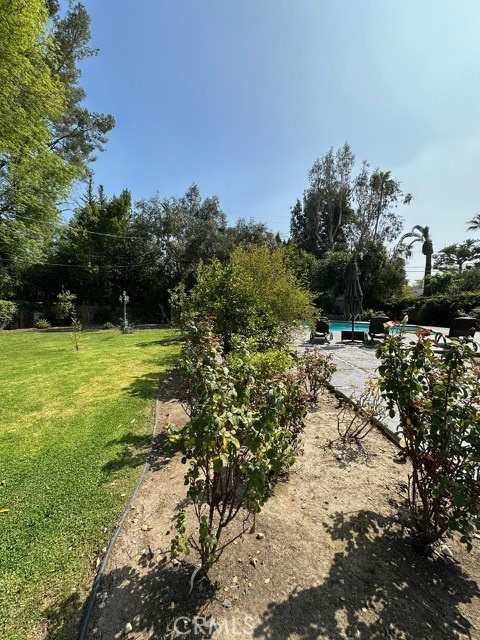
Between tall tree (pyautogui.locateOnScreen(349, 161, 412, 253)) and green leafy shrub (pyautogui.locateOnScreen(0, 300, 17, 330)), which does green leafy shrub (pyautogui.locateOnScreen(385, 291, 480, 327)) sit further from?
green leafy shrub (pyautogui.locateOnScreen(0, 300, 17, 330))

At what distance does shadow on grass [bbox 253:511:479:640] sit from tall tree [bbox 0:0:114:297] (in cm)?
1501

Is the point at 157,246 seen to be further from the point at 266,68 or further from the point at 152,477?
the point at 152,477

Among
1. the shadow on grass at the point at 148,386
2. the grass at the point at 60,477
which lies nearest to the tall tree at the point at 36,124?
the grass at the point at 60,477

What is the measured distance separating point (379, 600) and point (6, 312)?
1906cm

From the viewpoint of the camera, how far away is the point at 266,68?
9344 mm

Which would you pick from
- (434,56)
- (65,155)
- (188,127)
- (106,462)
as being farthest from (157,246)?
(106,462)

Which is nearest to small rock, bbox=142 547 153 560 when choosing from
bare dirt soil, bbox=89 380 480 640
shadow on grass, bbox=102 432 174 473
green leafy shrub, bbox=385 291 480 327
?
bare dirt soil, bbox=89 380 480 640

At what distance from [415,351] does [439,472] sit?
31.0 inches

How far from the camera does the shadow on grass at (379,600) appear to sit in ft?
4.91

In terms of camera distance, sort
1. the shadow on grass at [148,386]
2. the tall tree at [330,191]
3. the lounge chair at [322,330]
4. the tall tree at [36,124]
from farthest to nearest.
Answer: the tall tree at [330,191]
the lounge chair at [322,330]
the tall tree at [36,124]
the shadow on grass at [148,386]

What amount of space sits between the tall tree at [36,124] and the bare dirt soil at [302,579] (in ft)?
47.2

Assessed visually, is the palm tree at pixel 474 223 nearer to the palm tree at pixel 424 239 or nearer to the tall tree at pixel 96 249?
the palm tree at pixel 424 239

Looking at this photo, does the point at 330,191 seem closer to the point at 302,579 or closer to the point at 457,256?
the point at 457,256

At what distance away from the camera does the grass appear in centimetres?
172
